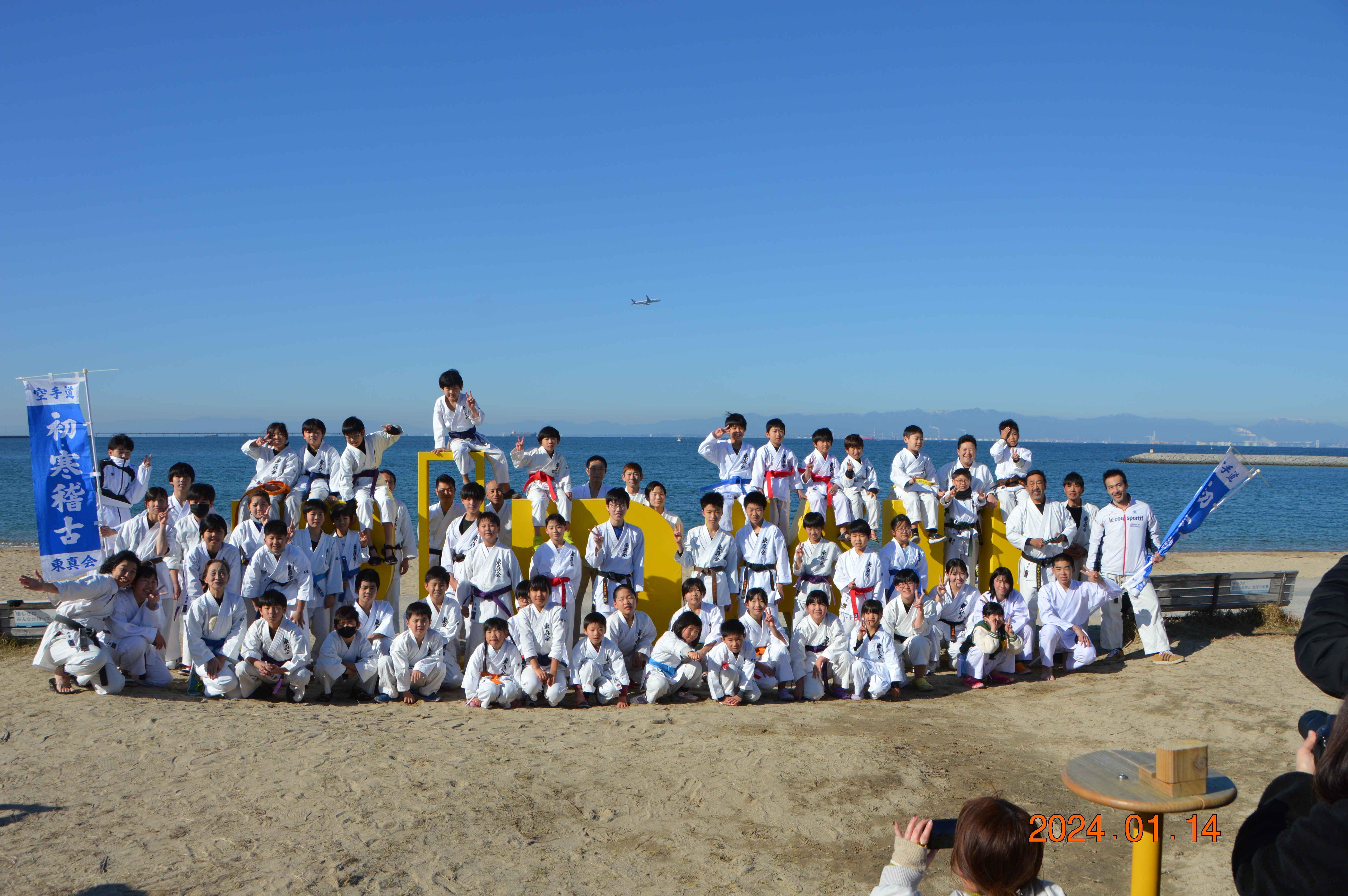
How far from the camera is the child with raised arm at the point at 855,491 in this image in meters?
10.2

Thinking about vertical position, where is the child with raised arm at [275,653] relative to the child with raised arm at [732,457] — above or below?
below

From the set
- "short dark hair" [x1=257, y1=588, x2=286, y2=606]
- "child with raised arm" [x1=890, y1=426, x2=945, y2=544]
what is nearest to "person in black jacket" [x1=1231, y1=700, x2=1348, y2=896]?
"short dark hair" [x1=257, y1=588, x2=286, y2=606]

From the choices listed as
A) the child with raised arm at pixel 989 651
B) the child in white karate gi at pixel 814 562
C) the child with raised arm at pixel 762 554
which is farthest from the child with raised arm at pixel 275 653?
the child with raised arm at pixel 989 651

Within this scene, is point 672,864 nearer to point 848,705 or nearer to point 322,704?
point 848,705

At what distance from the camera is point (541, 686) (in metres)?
7.91

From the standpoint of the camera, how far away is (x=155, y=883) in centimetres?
441

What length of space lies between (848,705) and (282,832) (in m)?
4.96

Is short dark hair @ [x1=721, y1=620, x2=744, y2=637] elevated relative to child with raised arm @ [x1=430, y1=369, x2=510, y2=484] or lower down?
lower down

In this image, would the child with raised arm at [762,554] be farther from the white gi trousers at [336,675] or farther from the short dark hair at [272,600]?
the short dark hair at [272,600]

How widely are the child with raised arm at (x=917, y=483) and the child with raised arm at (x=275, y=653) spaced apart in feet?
22.2

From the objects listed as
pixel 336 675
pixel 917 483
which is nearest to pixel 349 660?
pixel 336 675

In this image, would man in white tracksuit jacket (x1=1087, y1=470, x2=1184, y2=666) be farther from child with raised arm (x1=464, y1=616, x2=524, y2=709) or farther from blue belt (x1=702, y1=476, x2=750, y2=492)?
child with raised arm (x1=464, y1=616, x2=524, y2=709)

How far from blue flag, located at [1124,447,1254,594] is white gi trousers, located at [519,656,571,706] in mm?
5957

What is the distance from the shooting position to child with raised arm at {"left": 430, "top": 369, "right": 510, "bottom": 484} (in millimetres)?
9734
